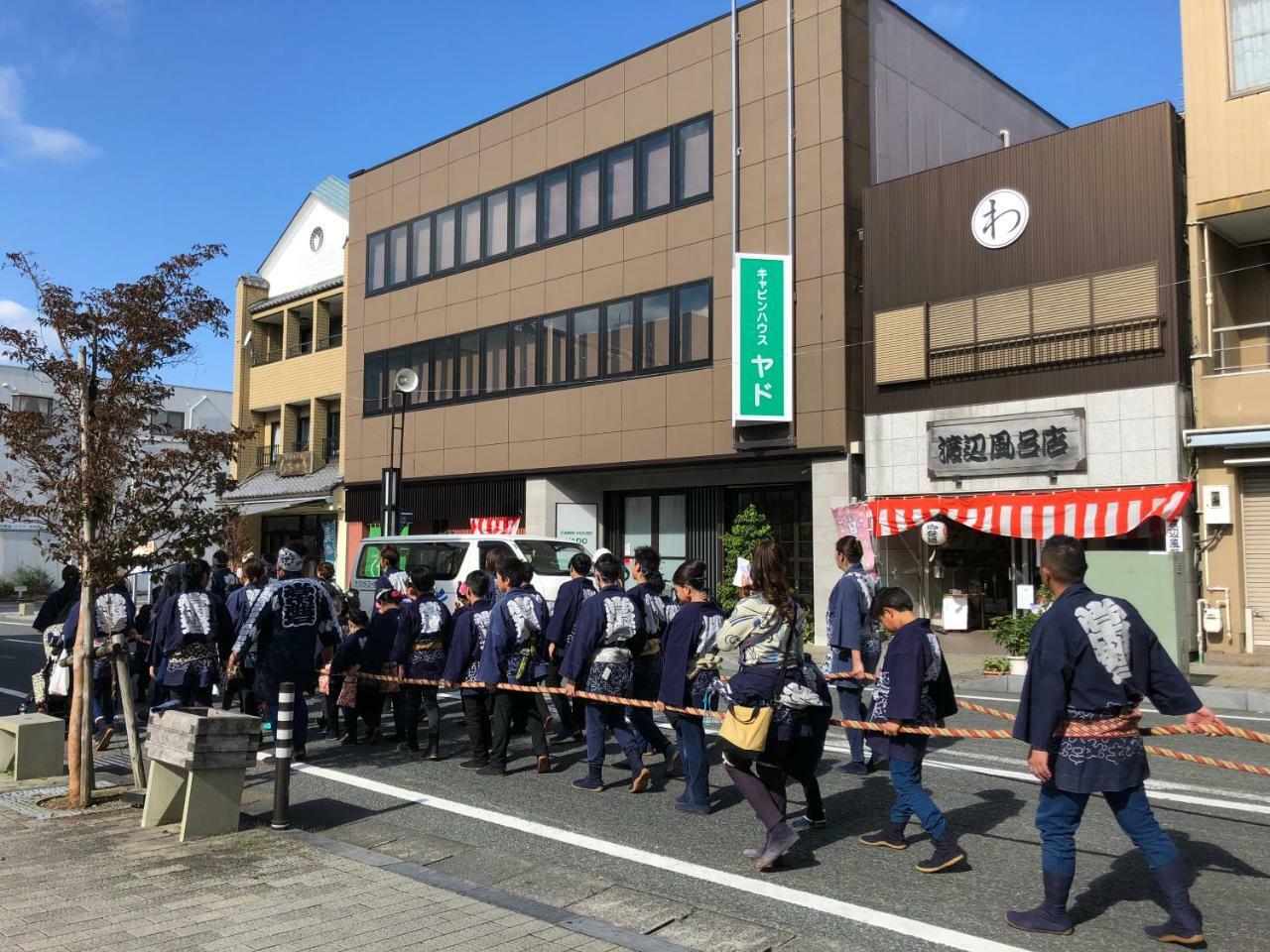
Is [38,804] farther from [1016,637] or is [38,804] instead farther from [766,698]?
[1016,637]

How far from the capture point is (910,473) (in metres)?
17.9

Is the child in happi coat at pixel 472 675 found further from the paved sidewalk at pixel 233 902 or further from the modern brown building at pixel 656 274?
the modern brown building at pixel 656 274

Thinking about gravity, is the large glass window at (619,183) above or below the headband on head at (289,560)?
above

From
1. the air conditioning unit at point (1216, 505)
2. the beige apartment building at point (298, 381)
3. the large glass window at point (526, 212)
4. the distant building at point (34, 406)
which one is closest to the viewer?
the air conditioning unit at point (1216, 505)

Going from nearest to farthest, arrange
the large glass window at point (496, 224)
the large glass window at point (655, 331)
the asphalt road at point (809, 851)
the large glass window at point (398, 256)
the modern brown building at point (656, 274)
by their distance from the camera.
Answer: the asphalt road at point (809, 851) → the modern brown building at point (656, 274) → the large glass window at point (655, 331) → the large glass window at point (496, 224) → the large glass window at point (398, 256)

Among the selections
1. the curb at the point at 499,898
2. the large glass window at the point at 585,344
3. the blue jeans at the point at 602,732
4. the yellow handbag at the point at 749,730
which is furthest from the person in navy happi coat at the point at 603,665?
the large glass window at the point at 585,344

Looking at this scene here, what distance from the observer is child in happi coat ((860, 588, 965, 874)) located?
5570mm

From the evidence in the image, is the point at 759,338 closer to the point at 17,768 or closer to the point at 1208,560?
the point at 1208,560

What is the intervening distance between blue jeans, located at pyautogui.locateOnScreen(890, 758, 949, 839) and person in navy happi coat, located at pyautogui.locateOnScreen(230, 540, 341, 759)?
5.06 metres

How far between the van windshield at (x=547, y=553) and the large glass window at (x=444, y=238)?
13409 millimetres

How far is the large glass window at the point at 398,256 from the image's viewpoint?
27.5 m

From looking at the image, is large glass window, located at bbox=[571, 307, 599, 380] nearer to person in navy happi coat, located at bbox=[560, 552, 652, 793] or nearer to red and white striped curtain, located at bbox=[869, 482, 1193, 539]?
red and white striped curtain, located at bbox=[869, 482, 1193, 539]

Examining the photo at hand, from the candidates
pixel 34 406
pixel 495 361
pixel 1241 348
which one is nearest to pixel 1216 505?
pixel 1241 348

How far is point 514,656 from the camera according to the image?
8.40m
